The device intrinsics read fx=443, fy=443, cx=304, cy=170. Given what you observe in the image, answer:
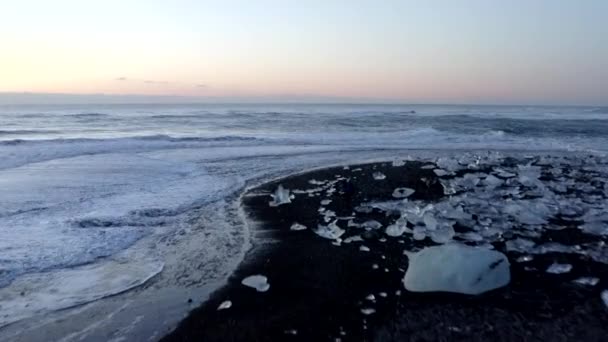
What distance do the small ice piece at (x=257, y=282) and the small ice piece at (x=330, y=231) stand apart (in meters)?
1.55

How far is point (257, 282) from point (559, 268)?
10.7 ft

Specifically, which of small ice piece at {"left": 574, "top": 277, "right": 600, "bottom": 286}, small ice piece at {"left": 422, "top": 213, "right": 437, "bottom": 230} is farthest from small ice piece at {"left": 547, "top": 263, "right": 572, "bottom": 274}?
small ice piece at {"left": 422, "top": 213, "right": 437, "bottom": 230}

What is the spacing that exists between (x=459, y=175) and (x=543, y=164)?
3.64 meters

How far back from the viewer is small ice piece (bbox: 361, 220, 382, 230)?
649cm

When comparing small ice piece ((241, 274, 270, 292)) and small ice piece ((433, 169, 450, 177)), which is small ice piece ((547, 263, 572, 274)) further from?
small ice piece ((433, 169, 450, 177))

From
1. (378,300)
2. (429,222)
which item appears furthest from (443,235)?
(378,300)

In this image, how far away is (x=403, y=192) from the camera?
8.95m

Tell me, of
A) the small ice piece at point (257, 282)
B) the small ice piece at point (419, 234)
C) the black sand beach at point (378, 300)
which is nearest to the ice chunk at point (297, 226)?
the black sand beach at point (378, 300)

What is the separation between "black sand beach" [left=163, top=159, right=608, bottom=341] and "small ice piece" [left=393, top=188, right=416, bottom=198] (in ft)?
8.02

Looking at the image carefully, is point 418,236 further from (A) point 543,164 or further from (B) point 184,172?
(A) point 543,164

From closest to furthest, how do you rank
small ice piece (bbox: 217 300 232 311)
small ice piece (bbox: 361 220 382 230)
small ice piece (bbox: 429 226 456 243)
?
1. small ice piece (bbox: 217 300 232 311)
2. small ice piece (bbox: 429 226 456 243)
3. small ice piece (bbox: 361 220 382 230)

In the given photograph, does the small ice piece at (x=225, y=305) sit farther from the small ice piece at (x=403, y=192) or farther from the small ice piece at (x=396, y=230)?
the small ice piece at (x=403, y=192)

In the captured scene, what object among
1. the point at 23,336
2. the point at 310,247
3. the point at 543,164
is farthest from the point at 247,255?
the point at 543,164

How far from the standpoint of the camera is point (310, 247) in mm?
5695
